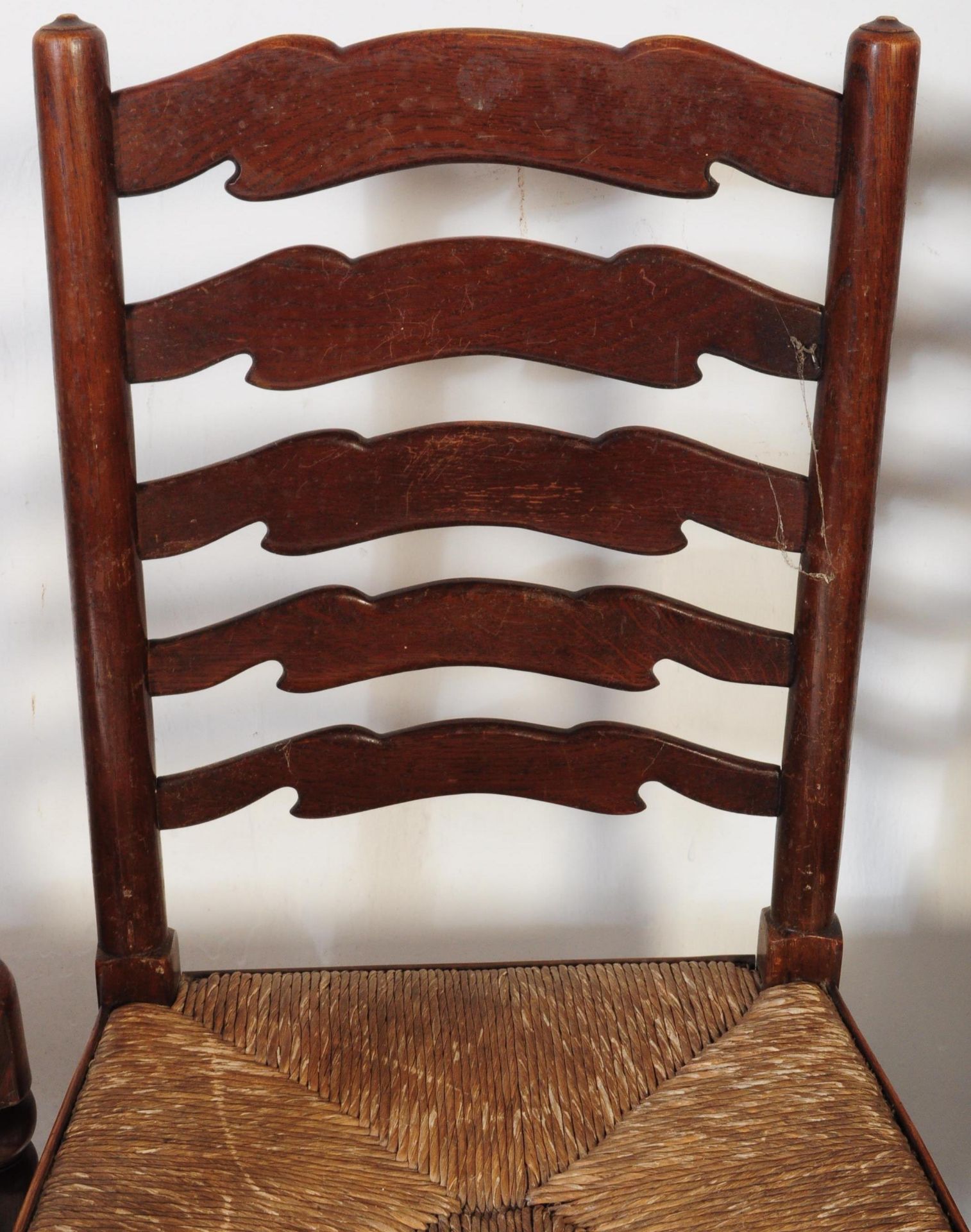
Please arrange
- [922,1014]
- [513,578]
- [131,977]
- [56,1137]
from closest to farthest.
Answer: [56,1137] < [131,977] < [513,578] < [922,1014]

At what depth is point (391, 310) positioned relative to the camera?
2.49 feet

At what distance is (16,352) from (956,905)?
892mm

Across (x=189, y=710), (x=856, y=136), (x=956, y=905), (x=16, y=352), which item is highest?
(x=856, y=136)

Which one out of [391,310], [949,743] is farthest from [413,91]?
[949,743]

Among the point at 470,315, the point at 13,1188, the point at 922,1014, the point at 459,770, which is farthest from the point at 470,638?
the point at 922,1014

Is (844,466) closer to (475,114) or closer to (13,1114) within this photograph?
(475,114)

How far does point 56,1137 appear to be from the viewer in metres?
0.73

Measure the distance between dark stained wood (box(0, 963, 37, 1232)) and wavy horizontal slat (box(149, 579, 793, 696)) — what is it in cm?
20

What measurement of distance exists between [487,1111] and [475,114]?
1.80 feet

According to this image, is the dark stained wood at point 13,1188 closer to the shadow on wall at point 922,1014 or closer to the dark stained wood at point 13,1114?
the dark stained wood at point 13,1114

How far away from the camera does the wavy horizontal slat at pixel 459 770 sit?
835 mm

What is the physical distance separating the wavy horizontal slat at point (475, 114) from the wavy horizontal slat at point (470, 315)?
0.05 meters

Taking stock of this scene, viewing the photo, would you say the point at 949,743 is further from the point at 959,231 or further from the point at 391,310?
the point at 391,310

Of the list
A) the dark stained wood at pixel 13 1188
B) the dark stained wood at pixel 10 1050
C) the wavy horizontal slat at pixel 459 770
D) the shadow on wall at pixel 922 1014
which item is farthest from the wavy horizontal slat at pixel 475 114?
the shadow on wall at pixel 922 1014
